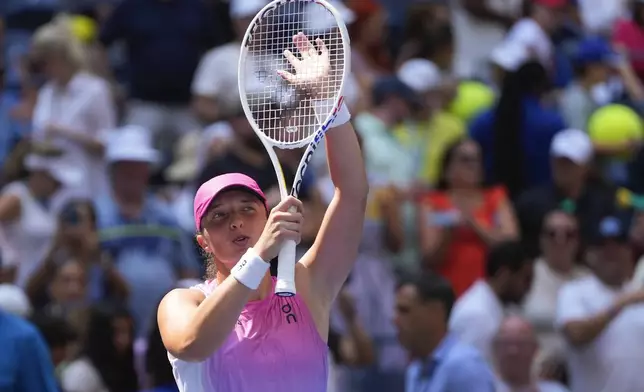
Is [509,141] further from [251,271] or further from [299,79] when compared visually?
[251,271]

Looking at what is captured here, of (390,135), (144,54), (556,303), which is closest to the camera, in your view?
(556,303)

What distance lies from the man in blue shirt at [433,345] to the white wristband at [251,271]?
2875 millimetres

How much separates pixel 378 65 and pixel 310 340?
757 centimetres

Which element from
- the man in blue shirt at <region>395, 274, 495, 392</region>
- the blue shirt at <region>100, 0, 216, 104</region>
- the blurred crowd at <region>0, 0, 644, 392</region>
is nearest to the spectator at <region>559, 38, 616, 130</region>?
the blurred crowd at <region>0, 0, 644, 392</region>

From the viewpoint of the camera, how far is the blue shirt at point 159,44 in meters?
11.5

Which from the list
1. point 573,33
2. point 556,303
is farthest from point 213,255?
point 573,33

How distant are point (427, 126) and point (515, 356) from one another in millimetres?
3146

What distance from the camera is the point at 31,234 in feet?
31.7

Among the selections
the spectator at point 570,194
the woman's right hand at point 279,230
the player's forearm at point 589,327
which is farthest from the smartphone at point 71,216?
the woman's right hand at point 279,230

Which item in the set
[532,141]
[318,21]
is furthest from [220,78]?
[318,21]

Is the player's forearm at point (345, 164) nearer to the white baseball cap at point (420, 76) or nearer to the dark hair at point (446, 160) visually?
the dark hair at point (446, 160)

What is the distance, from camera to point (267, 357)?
4789 millimetres

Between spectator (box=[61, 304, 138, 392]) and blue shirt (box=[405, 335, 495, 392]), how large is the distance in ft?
5.74

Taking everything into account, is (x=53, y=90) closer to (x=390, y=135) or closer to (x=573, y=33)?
(x=390, y=135)
